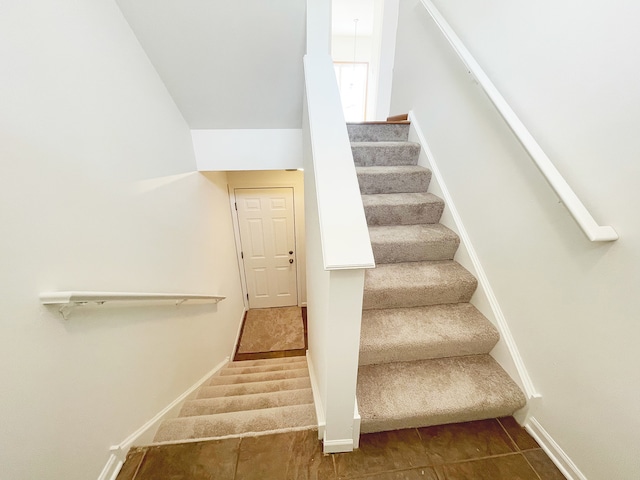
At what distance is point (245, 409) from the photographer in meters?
1.56

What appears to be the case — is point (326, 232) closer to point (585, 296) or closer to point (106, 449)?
point (585, 296)

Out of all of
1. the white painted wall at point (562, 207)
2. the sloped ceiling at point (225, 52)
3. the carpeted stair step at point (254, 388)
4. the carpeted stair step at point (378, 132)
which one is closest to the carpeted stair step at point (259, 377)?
the carpeted stair step at point (254, 388)

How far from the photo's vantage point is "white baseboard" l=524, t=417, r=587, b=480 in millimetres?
1028

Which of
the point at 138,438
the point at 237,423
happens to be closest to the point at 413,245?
the point at 237,423

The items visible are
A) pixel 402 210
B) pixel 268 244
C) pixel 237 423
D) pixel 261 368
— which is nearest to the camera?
pixel 237 423

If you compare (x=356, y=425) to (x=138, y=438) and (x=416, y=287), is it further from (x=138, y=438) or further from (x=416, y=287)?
(x=138, y=438)

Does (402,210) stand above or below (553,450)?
above

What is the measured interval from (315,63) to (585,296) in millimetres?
1633

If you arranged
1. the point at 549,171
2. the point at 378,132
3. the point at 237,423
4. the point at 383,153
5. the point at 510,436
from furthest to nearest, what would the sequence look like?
the point at 378,132, the point at 383,153, the point at 237,423, the point at 510,436, the point at 549,171

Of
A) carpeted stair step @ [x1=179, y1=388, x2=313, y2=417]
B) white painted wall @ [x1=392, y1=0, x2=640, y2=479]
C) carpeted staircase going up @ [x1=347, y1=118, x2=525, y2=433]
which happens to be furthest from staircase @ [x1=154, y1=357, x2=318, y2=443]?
white painted wall @ [x1=392, y1=0, x2=640, y2=479]

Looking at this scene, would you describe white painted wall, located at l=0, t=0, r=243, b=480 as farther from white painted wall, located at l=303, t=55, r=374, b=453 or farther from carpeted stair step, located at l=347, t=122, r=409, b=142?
carpeted stair step, located at l=347, t=122, r=409, b=142

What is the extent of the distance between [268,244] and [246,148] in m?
1.65

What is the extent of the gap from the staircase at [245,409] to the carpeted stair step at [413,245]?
1016 millimetres

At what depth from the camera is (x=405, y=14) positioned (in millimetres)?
2350
